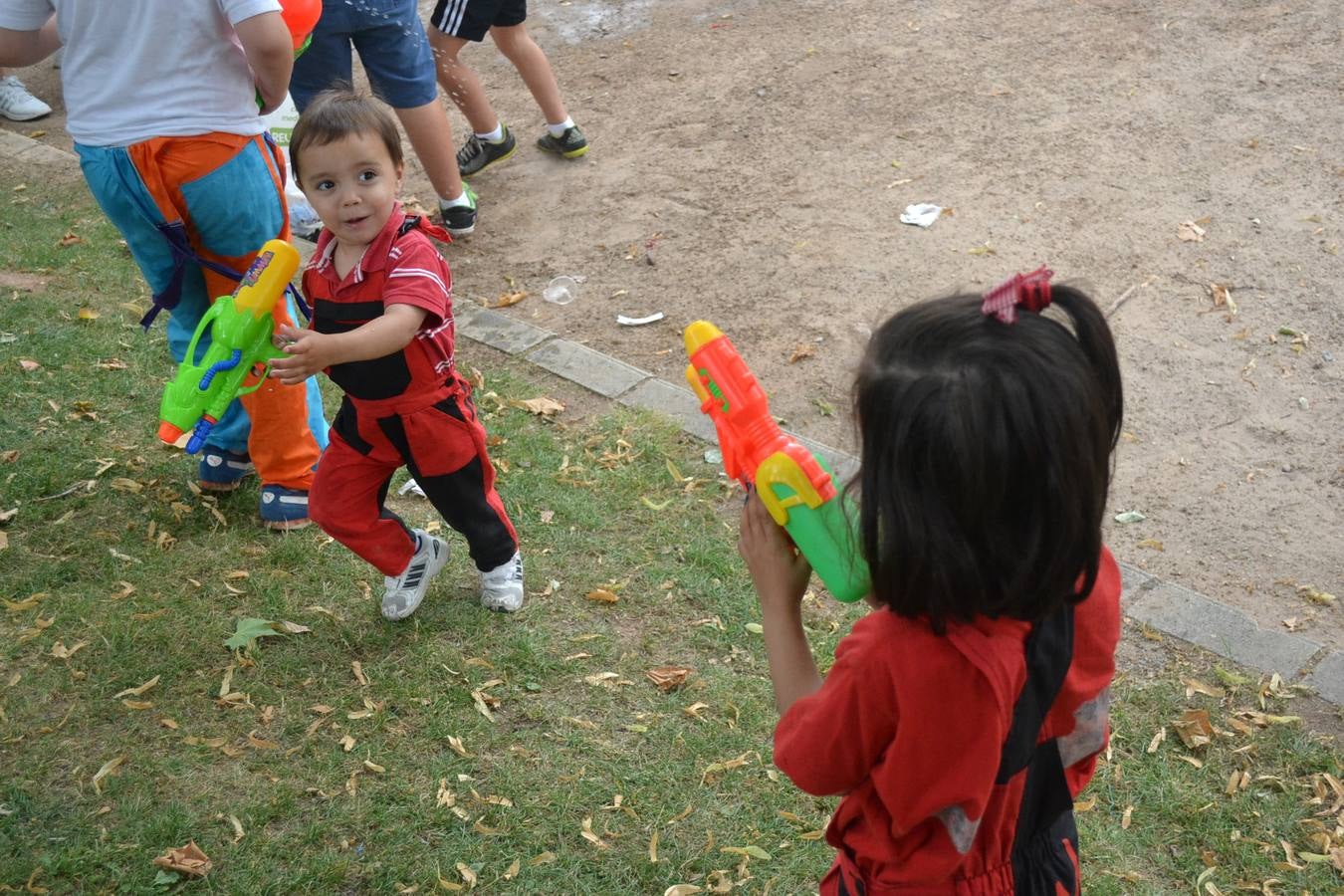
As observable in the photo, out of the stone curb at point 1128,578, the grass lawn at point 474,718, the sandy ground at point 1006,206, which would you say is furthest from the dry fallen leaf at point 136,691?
the sandy ground at point 1006,206

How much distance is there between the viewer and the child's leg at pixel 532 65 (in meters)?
6.51

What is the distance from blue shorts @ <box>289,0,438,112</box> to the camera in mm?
5430

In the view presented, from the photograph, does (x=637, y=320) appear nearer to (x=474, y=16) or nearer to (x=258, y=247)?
(x=258, y=247)

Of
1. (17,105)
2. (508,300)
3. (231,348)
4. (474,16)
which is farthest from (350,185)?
(17,105)

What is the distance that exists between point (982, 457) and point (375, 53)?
16.0 feet

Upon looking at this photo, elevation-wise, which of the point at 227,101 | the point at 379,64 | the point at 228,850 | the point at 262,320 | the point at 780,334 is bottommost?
the point at 780,334

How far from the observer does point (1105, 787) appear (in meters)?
3.14

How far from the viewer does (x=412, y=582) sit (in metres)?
3.74

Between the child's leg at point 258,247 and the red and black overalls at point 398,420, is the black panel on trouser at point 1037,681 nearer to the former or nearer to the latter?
the red and black overalls at point 398,420

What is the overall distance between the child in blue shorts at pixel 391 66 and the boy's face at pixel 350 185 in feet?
7.82

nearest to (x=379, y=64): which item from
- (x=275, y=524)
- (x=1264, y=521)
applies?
(x=275, y=524)

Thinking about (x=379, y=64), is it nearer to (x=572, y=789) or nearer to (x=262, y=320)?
(x=262, y=320)

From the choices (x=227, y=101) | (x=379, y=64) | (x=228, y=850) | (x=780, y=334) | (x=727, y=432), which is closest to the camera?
(x=727, y=432)

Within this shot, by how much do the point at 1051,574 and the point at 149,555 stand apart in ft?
11.1
